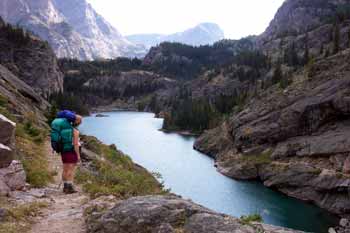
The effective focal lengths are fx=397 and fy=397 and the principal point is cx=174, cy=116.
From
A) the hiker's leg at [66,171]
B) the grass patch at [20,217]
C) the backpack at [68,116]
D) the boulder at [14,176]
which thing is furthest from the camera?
the hiker's leg at [66,171]

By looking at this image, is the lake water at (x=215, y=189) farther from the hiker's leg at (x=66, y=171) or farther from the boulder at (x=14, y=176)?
the boulder at (x=14, y=176)

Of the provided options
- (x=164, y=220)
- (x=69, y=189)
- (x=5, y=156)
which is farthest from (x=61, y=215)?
(x=164, y=220)

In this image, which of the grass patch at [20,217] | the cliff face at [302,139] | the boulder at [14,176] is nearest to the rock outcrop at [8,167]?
the boulder at [14,176]

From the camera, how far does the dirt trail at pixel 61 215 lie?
11.3 m

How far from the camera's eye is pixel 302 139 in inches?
3533

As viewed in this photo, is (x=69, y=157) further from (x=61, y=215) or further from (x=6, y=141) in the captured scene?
(x=61, y=215)

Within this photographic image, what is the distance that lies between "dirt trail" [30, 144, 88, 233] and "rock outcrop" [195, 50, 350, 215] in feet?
203

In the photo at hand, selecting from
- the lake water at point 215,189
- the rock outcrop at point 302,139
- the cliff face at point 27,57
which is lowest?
the lake water at point 215,189

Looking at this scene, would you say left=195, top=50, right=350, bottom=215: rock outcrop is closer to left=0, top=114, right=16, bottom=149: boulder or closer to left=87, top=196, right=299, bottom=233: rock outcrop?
left=0, top=114, right=16, bottom=149: boulder

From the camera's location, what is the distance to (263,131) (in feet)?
Answer: 326

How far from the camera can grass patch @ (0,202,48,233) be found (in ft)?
34.4

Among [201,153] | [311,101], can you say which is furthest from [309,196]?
[201,153]

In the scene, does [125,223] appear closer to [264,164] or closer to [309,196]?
[309,196]

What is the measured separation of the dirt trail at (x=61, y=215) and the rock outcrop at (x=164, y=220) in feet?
2.26
